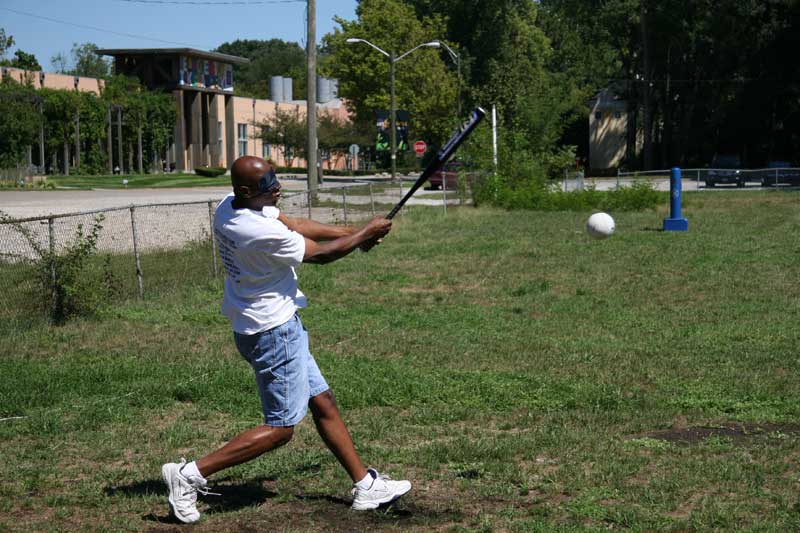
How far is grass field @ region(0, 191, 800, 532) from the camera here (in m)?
5.22

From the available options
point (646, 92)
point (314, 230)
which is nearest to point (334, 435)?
point (314, 230)

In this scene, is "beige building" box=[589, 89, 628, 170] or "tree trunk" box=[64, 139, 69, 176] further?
"beige building" box=[589, 89, 628, 170]

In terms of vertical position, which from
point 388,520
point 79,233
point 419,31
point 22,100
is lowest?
point 388,520

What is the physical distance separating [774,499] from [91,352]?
6772 mm

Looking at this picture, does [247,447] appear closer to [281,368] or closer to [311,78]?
[281,368]

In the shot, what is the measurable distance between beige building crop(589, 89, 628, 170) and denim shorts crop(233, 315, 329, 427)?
67.7 metres

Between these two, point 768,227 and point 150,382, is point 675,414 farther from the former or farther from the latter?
point 768,227

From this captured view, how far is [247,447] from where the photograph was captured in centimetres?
504

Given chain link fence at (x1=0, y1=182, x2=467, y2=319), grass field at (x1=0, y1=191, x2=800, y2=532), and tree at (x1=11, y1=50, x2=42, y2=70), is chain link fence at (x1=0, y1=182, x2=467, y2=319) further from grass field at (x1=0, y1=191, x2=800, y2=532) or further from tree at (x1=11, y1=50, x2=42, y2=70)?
tree at (x1=11, y1=50, x2=42, y2=70)

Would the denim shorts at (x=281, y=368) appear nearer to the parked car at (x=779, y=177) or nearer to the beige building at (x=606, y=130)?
the parked car at (x=779, y=177)

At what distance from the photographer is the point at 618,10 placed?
64.4 m

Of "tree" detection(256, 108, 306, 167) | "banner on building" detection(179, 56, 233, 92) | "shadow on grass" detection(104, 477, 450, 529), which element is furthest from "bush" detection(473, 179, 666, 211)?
"banner on building" detection(179, 56, 233, 92)

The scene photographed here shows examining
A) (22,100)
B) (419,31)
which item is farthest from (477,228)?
(419,31)

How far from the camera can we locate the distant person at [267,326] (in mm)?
4926
